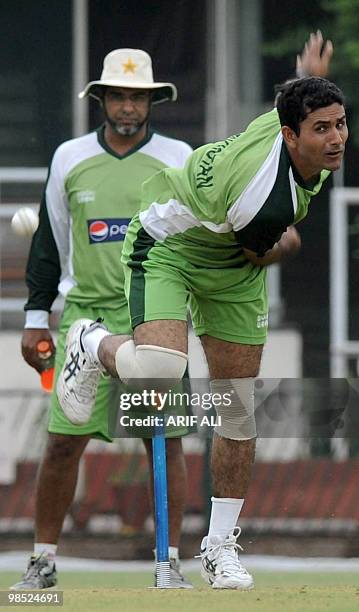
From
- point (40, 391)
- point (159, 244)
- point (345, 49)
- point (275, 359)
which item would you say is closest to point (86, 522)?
point (40, 391)

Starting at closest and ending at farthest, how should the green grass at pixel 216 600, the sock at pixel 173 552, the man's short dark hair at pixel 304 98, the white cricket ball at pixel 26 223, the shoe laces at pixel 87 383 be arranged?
the green grass at pixel 216 600 < the man's short dark hair at pixel 304 98 < the shoe laces at pixel 87 383 < the sock at pixel 173 552 < the white cricket ball at pixel 26 223

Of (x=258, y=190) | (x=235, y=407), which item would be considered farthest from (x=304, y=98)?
(x=235, y=407)

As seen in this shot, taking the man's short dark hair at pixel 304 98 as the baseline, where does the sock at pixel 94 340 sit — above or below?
below

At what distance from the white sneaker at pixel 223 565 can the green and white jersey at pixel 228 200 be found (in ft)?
3.60

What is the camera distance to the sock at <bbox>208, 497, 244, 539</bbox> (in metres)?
6.75

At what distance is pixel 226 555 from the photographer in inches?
262

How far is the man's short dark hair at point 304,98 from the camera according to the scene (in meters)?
6.23

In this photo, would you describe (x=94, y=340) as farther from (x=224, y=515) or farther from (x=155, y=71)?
(x=155, y=71)

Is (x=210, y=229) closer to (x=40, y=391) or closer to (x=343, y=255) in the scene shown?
(x=40, y=391)

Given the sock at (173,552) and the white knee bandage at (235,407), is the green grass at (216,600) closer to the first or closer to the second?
the white knee bandage at (235,407)

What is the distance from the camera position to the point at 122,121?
7793 millimetres

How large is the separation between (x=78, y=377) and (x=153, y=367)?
809 millimetres

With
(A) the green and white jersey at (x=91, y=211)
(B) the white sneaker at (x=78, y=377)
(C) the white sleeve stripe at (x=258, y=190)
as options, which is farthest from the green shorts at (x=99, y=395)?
(C) the white sleeve stripe at (x=258, y=190)

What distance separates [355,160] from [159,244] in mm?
6335
